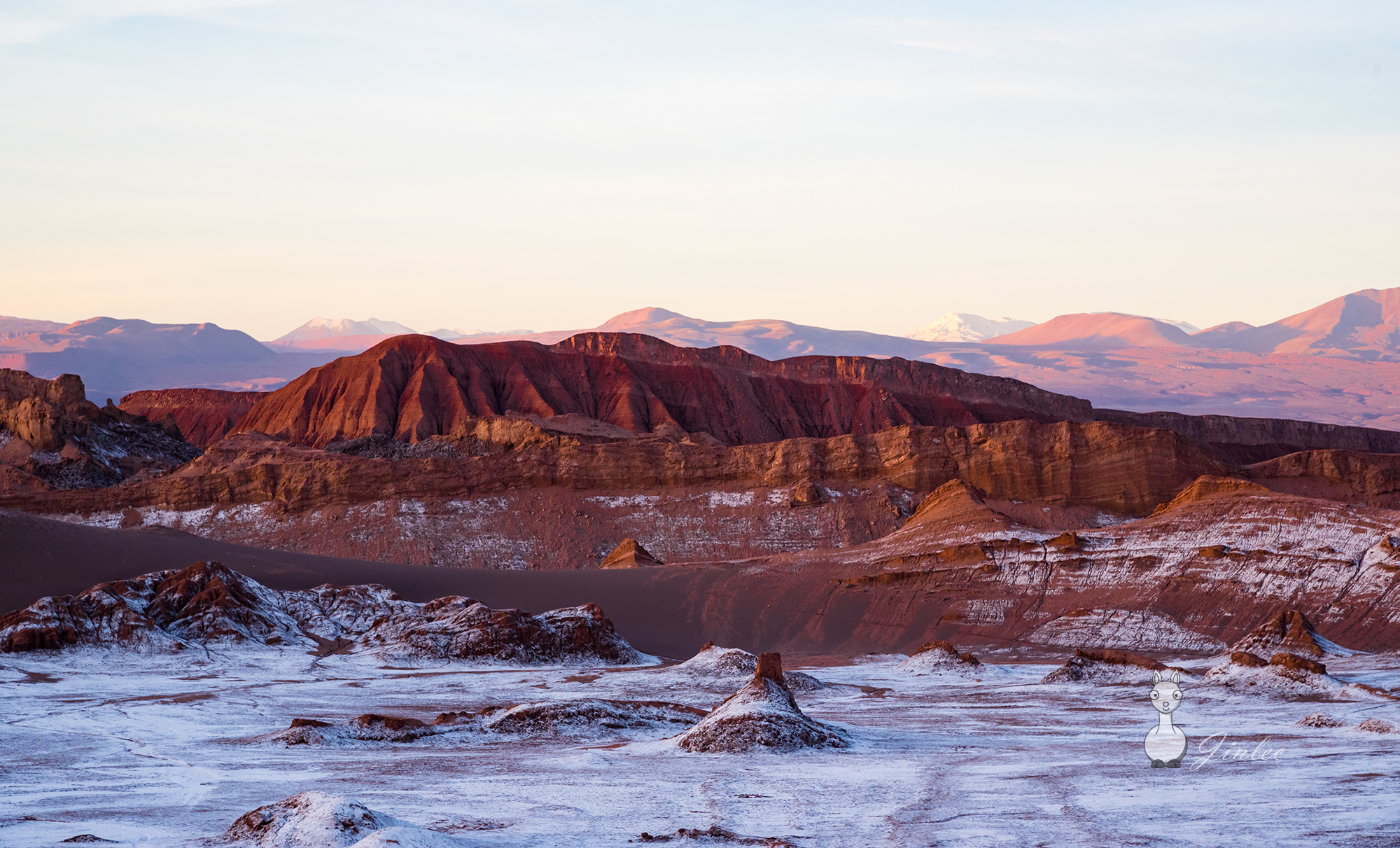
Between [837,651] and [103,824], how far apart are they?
37349 mm

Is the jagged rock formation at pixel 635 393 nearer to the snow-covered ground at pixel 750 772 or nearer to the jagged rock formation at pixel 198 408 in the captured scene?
the jagged rock formation at pixel 198 408

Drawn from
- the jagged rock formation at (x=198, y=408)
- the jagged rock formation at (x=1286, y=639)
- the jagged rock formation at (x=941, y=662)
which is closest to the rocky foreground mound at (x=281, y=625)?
the jagged rock formation at (x=941, y=662)

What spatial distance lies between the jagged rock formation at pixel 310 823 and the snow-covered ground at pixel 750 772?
0.88 ft

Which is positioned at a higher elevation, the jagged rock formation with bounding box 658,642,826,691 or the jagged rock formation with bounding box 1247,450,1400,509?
the jagged rock formation with bounding box 1247,450,1400,509

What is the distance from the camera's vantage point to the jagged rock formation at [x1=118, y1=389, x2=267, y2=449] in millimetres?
141750

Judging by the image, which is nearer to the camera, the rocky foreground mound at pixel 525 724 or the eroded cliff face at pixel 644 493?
the rocky foreground mound at pixel 525 724

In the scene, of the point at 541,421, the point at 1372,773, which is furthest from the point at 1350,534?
the point at 541,421

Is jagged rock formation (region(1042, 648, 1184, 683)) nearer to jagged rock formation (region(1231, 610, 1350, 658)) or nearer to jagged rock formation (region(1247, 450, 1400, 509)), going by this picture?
jagged rock formation (region(1231, 610, 1350, 658))

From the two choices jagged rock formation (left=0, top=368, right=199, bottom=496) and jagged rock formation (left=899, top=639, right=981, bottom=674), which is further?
jagged rock formation (left=0, top=368, right=199, bottom=496)

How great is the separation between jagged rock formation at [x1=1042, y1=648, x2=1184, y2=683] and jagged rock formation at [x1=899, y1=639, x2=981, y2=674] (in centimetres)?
276

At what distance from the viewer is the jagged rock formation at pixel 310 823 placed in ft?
51.3

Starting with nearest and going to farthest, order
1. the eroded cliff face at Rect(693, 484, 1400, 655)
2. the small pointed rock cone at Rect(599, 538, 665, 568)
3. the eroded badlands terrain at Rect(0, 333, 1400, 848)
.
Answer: the eroded badlands terrain at Rect(0, 333, 1400, 848), the eroded cliff face at Rect(693, 484, 1400, 655), the small pointed rock cone at Rect(599, 538, 665, 568)

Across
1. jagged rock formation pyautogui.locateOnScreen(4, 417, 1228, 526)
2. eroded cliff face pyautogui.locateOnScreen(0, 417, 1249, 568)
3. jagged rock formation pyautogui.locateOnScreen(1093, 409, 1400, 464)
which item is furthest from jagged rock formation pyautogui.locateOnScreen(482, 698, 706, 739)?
jagged rock formation pyautogui.locateOnScreen(1093, 409, 1400, 464)

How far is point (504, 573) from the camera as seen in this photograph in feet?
205
